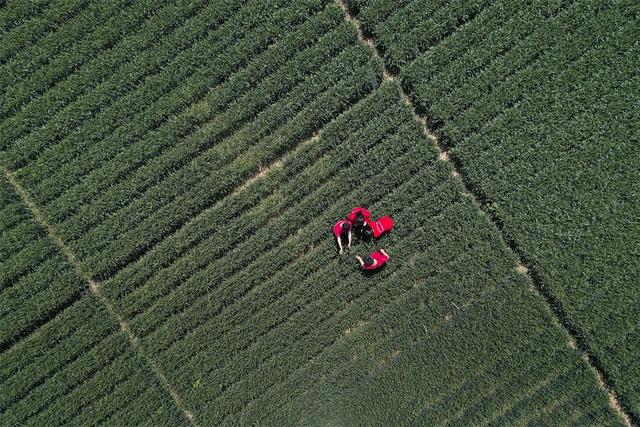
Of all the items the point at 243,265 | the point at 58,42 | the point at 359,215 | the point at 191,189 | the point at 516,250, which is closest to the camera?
the point at 359,215

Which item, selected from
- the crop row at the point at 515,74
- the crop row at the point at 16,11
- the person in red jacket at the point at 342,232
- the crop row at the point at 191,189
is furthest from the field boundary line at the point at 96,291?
the crop row at the point at 515,74

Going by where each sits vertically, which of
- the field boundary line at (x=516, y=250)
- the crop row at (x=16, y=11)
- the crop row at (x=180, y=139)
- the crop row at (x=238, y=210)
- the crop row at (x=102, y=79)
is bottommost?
the field boundary line at (x=516, y=250)

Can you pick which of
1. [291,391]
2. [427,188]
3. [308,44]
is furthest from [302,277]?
[308,44]

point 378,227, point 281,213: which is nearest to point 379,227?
point 378,227

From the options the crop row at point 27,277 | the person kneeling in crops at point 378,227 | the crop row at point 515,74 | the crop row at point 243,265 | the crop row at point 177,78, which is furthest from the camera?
the crop row at point 243,265

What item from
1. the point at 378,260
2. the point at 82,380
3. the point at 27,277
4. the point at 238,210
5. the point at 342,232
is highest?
the point at 27,277

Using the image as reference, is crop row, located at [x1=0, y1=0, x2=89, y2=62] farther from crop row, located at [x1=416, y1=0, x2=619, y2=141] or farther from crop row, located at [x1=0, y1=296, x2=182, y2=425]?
crop row, located at [x1=416, y1=0, x2=619, y2=141]

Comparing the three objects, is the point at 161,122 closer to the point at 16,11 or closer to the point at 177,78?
the point at 177,78

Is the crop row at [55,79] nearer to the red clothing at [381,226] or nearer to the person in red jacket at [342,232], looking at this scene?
the person in red jacket at [342,232]
